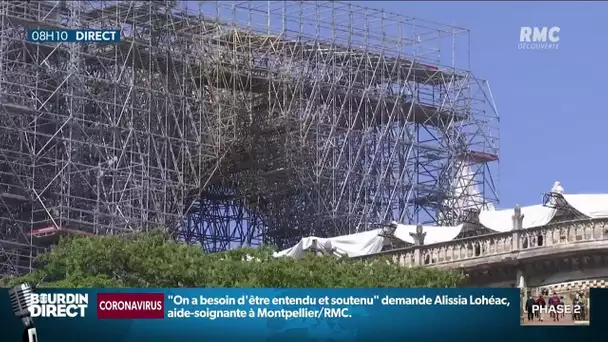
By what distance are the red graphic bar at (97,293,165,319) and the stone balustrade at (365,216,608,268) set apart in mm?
26133

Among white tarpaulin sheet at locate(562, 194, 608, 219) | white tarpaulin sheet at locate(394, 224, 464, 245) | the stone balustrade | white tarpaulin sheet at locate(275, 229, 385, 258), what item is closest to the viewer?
the stone balustrade

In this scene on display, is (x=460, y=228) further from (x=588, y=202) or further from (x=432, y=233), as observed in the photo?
(x=588, y=202)

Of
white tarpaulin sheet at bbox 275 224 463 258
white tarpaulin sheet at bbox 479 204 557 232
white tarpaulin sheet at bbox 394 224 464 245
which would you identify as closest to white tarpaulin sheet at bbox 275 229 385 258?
white tarpaulin sheet at bbox 275 224 463 258

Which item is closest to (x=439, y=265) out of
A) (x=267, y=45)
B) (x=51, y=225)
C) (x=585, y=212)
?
(x=585, y=212)

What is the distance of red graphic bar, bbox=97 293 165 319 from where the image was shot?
48.3m

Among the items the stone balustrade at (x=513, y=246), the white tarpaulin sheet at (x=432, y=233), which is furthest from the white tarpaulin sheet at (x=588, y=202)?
the white tarpaulin sheet at (x=432, y=233)

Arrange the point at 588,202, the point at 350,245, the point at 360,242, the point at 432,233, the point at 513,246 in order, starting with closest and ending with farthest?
the point at 513,246, the point at 588,202, the point at 432,233, the point at 350,245, the point at 360,242

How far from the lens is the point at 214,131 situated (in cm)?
10125

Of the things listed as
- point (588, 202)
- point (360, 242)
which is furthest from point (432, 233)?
point (588, 202)

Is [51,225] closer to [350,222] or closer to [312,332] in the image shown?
[350,222]

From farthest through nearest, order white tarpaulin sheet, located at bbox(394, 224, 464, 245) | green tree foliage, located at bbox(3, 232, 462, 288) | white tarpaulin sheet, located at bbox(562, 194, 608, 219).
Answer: white tarpaulin sheet, located at bbox(394, 224, 464, 245) → white tarpaulin sheet, located at bbox(562, 194, 608, 219) → green tree foliage, located at bbox(3, 232, 462, 288)

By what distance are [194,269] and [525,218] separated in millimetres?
14706

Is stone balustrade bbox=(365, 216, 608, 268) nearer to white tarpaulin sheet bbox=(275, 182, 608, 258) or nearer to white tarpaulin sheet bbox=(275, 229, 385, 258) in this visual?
white tarpaulin sheet bbox=(275, 182, 608, 258)

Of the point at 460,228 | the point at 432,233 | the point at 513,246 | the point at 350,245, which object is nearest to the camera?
the point at 513,246
